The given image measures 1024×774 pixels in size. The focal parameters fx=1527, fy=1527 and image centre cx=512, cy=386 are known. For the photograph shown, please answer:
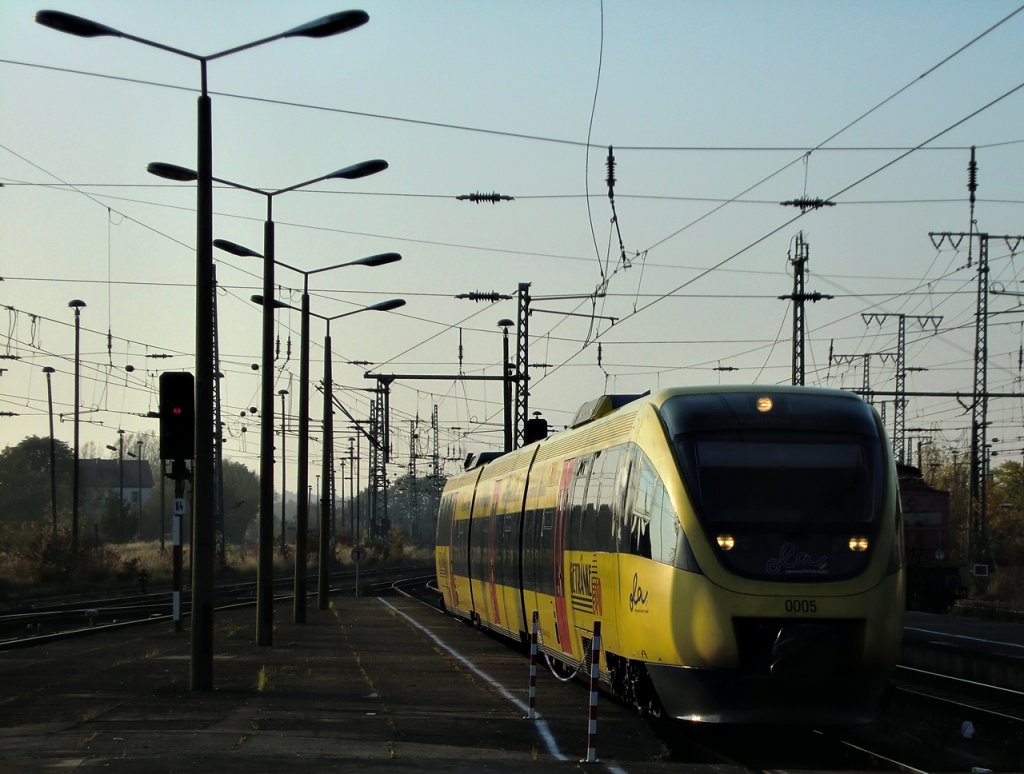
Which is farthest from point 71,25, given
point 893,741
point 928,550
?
point 928,550

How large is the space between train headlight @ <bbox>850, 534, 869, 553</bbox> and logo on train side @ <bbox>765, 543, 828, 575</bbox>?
1.02ft

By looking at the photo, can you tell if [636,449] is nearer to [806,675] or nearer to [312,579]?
[806,675]

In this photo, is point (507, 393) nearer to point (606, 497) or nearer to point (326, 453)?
point (326, 453)

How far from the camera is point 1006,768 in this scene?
15078 millimetres

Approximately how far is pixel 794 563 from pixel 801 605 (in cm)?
40

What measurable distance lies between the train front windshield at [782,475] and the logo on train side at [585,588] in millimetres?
2711

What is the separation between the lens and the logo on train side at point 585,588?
17031 mm

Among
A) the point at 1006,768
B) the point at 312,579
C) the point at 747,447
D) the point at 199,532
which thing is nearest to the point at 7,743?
the point at 199,532

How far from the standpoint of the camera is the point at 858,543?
1412cm

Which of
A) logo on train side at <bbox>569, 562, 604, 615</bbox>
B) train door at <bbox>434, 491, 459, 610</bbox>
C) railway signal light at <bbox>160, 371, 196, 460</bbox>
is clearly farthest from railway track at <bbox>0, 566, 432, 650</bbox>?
logo on train side at <bbox>569, 562, 604, 615</bbox>

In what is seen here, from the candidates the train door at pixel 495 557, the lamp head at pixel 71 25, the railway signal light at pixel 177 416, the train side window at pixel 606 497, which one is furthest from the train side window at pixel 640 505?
the train door at pixel 495 557

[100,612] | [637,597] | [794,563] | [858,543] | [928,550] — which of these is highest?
[858,543]

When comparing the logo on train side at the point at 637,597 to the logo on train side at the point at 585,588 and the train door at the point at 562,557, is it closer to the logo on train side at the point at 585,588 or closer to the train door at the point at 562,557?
the logo on train side at the point at 585,588

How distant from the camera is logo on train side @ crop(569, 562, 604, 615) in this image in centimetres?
1703
